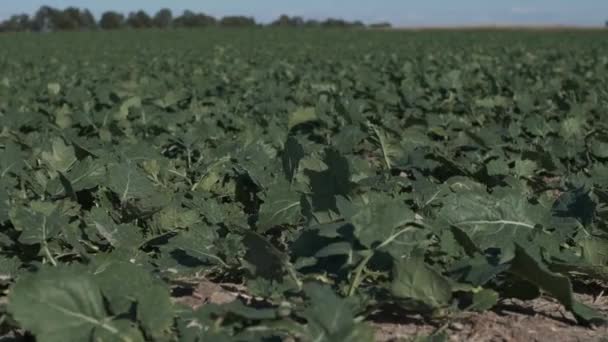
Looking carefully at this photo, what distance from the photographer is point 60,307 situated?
188cm

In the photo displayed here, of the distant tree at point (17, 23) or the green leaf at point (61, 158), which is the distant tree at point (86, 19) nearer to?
the distant tree at point (17, 23)

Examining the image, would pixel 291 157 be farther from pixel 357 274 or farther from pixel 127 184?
pixel 357 274

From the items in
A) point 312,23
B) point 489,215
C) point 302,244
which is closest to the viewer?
point 302,244

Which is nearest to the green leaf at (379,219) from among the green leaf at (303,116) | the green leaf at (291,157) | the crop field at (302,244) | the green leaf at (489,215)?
the crop field at (302,244)

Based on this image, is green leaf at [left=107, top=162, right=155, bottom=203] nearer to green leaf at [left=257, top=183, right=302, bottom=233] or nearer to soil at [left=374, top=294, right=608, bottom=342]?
green leaf at [left=257, top=183, right=302, bottom=233]

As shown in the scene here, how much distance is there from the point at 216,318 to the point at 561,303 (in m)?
0.99

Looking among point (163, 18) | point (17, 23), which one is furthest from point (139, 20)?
point (17, 23)

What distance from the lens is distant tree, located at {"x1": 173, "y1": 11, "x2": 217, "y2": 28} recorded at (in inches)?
3371

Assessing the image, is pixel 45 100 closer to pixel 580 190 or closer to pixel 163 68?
pixel 580 190

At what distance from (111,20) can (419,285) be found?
88.5 meters

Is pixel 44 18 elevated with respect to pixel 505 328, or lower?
lower

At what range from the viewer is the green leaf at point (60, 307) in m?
1.84

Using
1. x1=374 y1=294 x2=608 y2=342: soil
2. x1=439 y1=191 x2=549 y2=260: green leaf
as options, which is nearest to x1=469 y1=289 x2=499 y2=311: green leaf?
x1=374 y1=294 x2=608 y2=342: soil

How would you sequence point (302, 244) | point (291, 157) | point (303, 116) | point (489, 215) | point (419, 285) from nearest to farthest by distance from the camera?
1. point (419, 285)
2. point (302, 244)
3. point (489, 215)
4. point (291, 157)
5. point (303, 116)
